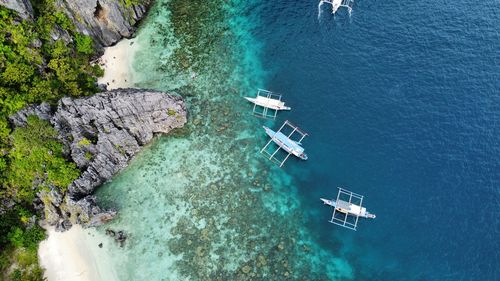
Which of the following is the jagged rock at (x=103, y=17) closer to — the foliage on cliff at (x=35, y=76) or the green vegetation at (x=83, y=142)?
the foliage on cliff at (x=35, y=76)

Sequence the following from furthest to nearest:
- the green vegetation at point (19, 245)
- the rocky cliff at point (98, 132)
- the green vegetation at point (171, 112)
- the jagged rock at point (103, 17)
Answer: the jagged rock at point (103, 17) → the green vegetation at point (171, 112) → the rocky cliff at point (98, 132) → the green vegetation at point (19, 245)

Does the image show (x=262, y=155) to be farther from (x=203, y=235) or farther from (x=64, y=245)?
(x=64, y=245)

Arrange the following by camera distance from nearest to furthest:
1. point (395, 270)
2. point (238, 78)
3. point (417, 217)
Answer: point (395, 270) < point (417, 217) < point (238, 78)

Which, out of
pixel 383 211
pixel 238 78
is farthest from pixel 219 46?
pixel 383 211

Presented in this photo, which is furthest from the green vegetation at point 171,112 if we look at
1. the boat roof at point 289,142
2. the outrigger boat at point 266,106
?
the boat roof at point 289,142

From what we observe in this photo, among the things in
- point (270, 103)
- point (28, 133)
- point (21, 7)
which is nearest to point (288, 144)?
point (270, 103)
